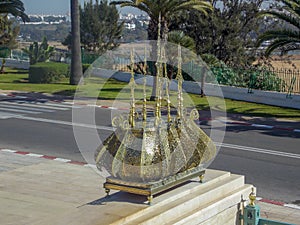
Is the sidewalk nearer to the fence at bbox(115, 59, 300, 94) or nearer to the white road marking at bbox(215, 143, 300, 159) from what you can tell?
the white road marking at bbox(215, 143, 300, 159)

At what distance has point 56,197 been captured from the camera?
11.8m

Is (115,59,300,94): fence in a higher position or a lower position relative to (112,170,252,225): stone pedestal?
higher

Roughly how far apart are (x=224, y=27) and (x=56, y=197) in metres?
30.5

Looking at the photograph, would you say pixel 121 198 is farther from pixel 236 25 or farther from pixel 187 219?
pixel 236 25

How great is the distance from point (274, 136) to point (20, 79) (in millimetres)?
20444

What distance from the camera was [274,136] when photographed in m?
23.9

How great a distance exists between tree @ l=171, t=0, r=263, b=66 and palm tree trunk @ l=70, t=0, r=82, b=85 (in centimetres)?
688

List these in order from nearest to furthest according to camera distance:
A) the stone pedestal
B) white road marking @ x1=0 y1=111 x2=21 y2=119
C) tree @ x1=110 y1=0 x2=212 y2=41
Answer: the stone pedestal, white road marking @ x1=0 y1=111 x2=21 y2=119, tree @ x1=110 y1=0 x2=212 y2=41

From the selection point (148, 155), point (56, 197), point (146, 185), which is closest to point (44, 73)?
point (56, 197)

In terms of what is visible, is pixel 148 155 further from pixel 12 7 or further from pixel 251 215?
pixel 12 7

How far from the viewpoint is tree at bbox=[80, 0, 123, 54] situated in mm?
60281

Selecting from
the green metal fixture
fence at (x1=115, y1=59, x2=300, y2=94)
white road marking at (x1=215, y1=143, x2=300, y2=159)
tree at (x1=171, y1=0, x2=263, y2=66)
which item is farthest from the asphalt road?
tree at (x1=171, y1=0, x2=263, y2=66)

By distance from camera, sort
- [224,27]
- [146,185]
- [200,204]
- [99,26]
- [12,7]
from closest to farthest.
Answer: [146,185], [200,204], [224,27], [12,7], [99,26]

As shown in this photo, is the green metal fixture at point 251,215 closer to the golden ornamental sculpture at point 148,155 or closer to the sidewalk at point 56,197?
the golden ornamental sculpture at point 148,155
